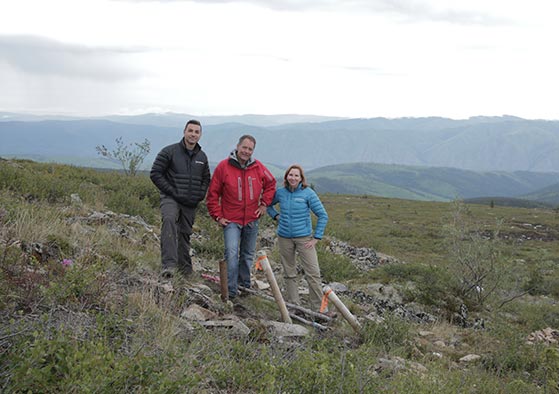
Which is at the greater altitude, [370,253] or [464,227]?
[464,227]

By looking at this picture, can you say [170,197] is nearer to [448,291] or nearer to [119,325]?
[119,325]

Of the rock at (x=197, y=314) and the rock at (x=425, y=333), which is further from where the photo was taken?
the rock at (x=425, y=333)

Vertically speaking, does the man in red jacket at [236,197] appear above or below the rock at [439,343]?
above

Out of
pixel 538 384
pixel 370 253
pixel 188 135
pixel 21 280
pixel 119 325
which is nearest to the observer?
pixel 119 325

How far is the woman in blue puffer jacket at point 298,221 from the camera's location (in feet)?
25.0

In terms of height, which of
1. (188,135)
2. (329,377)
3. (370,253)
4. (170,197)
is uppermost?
(188,135)

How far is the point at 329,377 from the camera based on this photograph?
4.29 m

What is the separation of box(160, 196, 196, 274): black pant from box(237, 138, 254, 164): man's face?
125cm

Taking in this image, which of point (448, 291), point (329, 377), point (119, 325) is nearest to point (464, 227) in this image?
point (448, 291)

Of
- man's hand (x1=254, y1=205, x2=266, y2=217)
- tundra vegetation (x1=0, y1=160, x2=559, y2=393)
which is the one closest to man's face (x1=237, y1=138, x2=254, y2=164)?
man's hand (x1=254, y1=205, x2=266, y2=217)

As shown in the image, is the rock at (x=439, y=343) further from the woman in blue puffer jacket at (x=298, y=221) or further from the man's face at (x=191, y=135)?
the man's face at (x=191, y=135)

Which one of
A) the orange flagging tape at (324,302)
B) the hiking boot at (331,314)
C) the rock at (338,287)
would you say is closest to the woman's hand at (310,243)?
the orange flagging tape at (324,302)

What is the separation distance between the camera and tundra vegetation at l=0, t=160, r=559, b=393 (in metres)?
3.58

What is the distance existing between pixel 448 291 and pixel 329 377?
7829 millimetres
